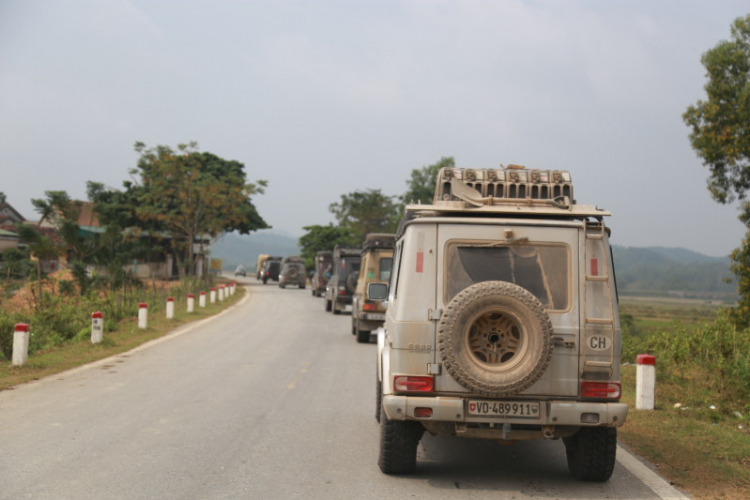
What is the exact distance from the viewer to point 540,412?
6.15m

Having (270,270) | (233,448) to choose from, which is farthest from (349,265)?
(270,270)

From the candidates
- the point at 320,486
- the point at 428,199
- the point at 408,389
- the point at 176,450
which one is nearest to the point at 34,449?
the point at 176,450

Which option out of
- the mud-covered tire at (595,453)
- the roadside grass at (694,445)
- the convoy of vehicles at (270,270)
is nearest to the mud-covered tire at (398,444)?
the mud-covered tire at (595,453)

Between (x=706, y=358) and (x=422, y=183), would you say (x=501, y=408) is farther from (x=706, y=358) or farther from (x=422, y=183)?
(x=422, y=183)

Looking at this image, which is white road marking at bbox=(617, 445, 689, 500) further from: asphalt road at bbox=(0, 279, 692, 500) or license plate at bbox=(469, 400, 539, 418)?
license plate at bbox=(469, 400, 539, 418)

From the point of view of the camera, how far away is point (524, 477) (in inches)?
269

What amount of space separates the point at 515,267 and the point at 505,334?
588 millimetres

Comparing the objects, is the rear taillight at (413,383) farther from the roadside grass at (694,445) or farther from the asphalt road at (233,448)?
the roadside grass at (694,445)

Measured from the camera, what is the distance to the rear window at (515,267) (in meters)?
6.34

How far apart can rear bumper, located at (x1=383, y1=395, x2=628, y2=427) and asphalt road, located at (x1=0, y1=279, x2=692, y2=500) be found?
1.93ft

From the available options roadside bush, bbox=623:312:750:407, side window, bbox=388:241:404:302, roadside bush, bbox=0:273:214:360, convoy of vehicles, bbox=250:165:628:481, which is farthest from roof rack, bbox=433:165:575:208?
roadside bush, bbox=0:273:214:360

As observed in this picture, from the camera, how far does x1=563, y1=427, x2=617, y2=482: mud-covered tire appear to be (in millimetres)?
6512

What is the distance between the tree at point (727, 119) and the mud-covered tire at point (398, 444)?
16.0 meters

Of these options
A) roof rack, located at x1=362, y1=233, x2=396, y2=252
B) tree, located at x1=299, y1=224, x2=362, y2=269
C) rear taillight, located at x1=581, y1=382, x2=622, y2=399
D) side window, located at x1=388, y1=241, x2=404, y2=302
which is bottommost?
rear taillight, located at x1=581, y1=382, x2=622, y2=399
